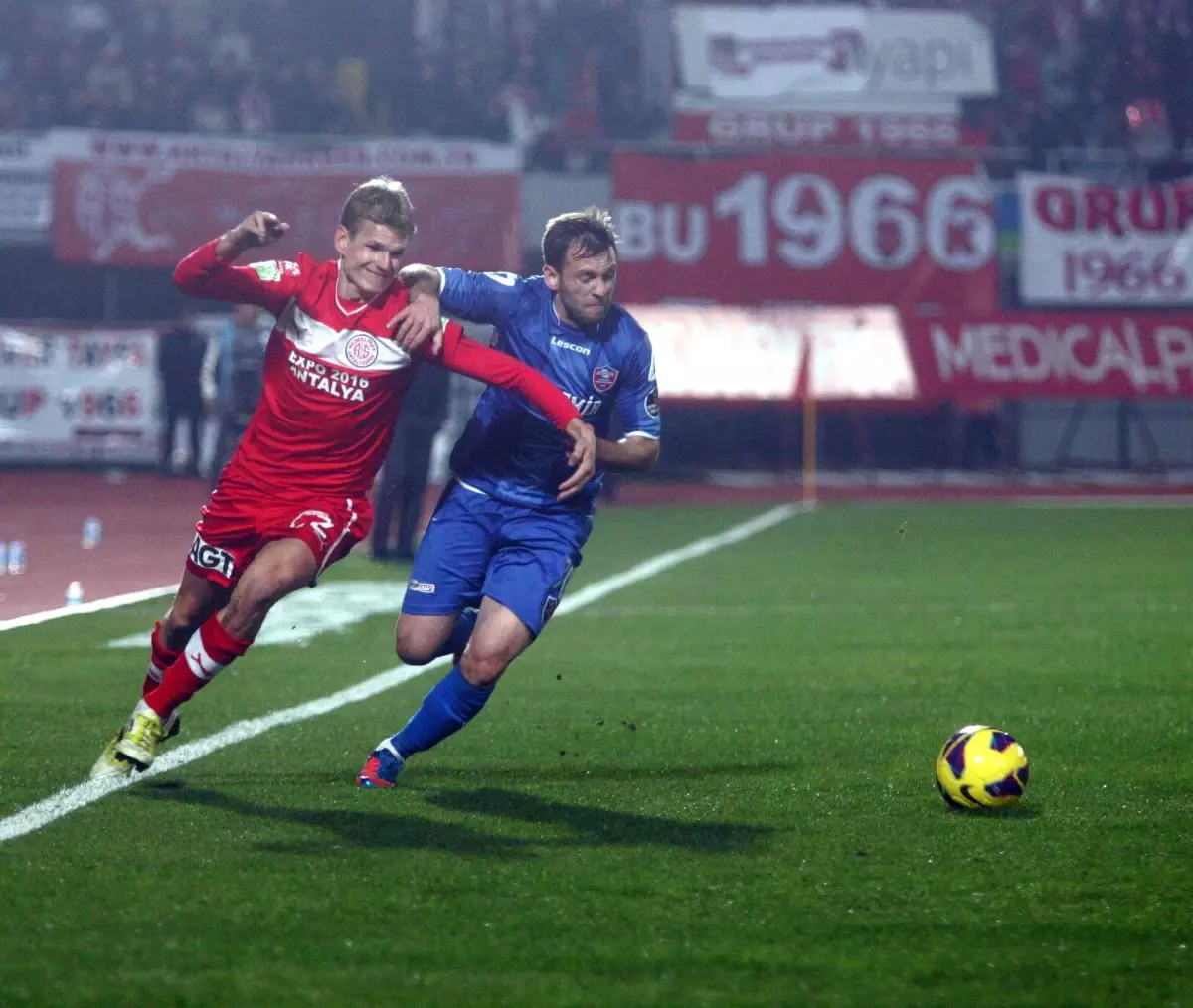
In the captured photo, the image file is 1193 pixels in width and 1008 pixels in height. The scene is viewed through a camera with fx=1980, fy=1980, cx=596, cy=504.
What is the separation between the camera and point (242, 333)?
60.6 feet

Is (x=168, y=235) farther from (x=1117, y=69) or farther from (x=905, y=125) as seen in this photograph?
(x=1117, y=69)

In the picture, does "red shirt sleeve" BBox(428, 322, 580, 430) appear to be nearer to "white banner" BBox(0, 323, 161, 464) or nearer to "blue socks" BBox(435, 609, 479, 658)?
"blue socks" BBox(435, 609, 479, 658)

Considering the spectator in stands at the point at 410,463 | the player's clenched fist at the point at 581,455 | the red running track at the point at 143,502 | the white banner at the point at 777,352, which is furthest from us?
the white banner at the point at 777,352

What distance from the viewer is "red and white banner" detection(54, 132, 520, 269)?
2462cm

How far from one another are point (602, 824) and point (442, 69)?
2323cm

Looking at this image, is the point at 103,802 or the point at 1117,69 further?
the point at 1117,69

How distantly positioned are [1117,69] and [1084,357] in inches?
224

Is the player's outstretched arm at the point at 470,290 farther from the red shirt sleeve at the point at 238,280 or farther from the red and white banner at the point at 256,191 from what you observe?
the red and white banner at the point at 256,191

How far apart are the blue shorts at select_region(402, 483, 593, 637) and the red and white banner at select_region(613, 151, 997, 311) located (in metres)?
18.8

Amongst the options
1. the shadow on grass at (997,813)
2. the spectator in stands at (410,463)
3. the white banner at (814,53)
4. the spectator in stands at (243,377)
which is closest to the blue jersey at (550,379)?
the shadow on grass at (997,813)

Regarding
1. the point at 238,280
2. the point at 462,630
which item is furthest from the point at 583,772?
the point at 238,280

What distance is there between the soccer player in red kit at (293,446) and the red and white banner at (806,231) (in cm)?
1876

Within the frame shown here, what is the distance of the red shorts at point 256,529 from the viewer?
643cm

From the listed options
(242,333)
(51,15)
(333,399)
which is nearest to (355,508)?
(333,399)
